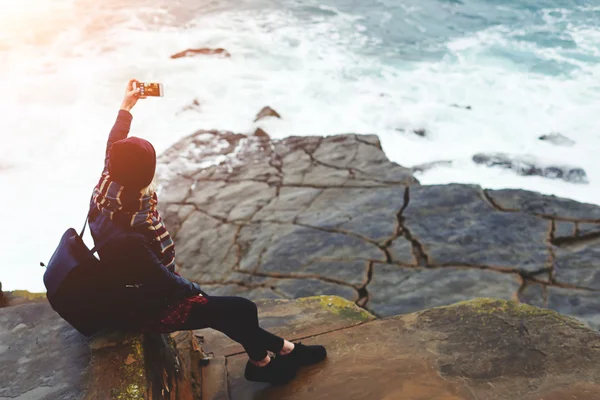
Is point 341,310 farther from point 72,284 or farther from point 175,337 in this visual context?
point 72,284

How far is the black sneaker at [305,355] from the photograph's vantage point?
2.22 meters

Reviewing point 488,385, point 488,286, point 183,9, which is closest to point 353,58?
point 183,9

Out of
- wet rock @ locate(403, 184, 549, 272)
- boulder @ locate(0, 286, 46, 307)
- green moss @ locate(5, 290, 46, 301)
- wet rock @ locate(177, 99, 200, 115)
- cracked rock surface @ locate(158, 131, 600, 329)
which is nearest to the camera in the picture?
boulder @ locate(0, 286, 46, 307)

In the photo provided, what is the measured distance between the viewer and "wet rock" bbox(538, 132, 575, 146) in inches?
261

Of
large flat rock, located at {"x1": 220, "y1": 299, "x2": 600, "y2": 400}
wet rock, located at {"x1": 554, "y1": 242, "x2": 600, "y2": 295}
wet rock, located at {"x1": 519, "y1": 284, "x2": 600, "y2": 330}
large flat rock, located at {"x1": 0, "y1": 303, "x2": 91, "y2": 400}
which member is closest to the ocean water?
wet rock, located at {"x1": 554, "y1": 242, "x2": 600, "y2": 295}

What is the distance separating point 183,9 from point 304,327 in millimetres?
11923

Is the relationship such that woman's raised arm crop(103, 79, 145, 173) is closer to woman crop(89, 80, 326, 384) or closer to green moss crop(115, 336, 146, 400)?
woman crop(89, 80, 326, 384)

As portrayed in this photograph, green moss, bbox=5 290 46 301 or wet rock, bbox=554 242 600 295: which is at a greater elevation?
green moss, bbox=5 290 46 301

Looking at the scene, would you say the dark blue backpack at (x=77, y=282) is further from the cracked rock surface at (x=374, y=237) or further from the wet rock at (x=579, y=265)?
the wet rock at (x=579, y=265)

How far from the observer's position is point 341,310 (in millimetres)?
2904

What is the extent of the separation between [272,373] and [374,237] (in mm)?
2031

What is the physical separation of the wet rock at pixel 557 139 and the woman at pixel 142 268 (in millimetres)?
5655

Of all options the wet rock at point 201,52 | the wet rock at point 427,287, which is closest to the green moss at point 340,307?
the wet rock at point 427,287

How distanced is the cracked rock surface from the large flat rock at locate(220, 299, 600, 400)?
0.84 metres
